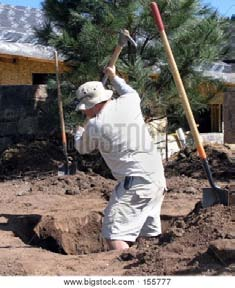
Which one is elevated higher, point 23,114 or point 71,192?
point 23,114

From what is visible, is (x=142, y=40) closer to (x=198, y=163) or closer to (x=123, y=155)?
(x=198, y=163)

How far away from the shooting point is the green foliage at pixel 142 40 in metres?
9.95

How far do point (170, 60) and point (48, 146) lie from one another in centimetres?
527

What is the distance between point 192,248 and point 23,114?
686cm

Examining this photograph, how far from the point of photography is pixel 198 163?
A: 1059cm

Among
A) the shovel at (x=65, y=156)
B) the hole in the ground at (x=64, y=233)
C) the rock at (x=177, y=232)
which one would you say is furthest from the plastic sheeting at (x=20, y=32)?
the rock at (x=177, y=232)

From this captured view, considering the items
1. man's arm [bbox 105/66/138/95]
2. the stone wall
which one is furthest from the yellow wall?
man's arm [bbox 105/66/138/95]

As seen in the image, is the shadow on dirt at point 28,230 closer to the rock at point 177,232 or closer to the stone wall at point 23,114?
the rock at point 177,232

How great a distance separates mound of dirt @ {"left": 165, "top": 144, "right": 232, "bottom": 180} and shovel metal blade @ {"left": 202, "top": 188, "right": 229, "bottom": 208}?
130 inches

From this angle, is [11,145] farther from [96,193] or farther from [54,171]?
[96,193]


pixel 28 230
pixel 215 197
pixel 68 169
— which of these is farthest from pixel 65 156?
pixel 215 197

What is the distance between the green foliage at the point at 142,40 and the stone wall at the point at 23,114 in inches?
47.8

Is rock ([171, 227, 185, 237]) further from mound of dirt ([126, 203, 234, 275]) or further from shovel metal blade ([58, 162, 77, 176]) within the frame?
shovel metal blade ([58, 162, 77, 176])

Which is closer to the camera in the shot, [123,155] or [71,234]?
[123,155]
